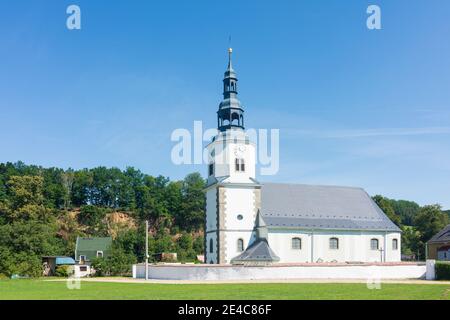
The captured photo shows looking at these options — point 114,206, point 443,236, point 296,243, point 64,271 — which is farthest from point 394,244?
point 114,206

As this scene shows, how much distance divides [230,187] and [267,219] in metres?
4.54

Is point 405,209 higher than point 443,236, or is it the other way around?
point 405,209

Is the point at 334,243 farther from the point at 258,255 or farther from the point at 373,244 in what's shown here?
the point at 258,255

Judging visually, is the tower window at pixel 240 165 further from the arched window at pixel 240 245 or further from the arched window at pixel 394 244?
the arched window at pixel 394 244

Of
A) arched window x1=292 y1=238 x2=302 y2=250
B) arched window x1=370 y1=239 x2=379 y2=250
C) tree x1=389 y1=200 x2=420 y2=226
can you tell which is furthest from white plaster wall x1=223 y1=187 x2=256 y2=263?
tree x1=389 y1=200 x2=420 y2=226

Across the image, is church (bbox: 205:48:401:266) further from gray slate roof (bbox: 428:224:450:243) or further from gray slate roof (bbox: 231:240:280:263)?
gray slate roof (bbox: 428:224:450:243)

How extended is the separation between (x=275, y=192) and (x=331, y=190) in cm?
689

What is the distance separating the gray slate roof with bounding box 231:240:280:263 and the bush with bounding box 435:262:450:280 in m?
12.7

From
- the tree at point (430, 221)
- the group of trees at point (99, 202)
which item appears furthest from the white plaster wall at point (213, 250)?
the tree at point (430, 221)

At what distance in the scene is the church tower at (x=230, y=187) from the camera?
4638 centimetres

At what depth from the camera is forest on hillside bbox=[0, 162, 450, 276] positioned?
8000 cm

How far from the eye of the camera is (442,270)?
124ft

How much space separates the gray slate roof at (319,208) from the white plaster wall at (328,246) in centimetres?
68
